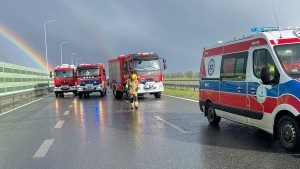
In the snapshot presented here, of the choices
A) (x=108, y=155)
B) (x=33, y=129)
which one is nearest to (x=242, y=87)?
(x=108, y=155)

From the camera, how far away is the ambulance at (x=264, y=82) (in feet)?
21.8

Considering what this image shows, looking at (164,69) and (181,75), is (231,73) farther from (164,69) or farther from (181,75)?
(181,75)

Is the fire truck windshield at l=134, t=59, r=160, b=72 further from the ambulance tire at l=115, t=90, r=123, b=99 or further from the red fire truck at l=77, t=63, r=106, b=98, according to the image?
the red fire truck at l=77, t=63, r=106, b=98

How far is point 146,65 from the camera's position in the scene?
23.4m

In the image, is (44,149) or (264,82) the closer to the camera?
(264,82)

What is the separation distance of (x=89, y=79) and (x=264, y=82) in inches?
903

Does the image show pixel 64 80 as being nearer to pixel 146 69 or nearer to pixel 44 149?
pixel 146 69

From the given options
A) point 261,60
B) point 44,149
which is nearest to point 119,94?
point 44,149

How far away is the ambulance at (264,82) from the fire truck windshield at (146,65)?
13620 millimetres

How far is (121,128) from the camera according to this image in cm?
1059

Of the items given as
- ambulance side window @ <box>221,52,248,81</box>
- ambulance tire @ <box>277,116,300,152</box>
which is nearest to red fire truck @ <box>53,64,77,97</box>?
ambulance side window @ <box>221,52,248,81</box>

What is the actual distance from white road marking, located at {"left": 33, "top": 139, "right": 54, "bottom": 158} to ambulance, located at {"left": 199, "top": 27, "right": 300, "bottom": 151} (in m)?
4.54

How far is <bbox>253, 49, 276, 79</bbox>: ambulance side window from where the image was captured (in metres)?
7.26

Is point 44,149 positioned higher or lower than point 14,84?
lower
